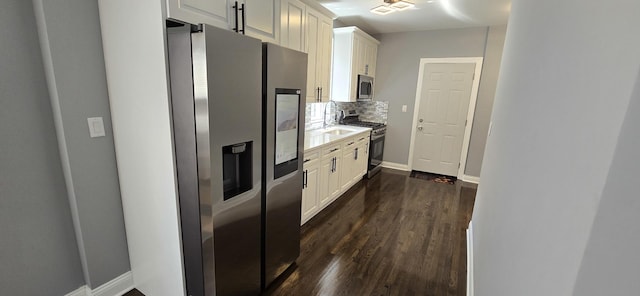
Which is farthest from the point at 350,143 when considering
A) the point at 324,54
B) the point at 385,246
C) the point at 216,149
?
the point at 216,149

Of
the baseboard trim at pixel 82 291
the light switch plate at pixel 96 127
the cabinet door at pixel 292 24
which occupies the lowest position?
the baseboard trim at pixel 82 291

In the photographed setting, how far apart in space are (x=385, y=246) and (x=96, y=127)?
2.48 metres

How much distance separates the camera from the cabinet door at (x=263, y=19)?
1883 millimetres

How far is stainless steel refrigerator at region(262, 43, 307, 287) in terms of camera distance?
1.71 m

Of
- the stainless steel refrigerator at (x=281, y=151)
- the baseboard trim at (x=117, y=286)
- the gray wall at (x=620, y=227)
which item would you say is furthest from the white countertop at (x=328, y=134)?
the gray wall at (x=620, y=227)

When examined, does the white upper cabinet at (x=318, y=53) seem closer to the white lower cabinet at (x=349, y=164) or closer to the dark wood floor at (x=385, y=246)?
the white lower cabinet at (x=349, y=164)

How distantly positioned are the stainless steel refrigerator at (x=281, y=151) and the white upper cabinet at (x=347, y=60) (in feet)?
7.64

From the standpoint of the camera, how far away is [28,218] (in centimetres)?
152

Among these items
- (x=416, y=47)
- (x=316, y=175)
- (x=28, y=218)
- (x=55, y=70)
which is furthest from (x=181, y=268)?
(x=416, y=47)

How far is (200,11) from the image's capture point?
5.03 ft

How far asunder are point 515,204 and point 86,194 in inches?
88.8

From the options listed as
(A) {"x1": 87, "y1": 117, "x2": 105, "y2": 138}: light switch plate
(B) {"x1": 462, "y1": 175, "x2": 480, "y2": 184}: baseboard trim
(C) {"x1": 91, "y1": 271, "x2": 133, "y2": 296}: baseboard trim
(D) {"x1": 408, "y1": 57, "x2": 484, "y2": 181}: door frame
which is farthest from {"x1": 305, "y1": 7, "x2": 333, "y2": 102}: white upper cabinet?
(B) {"x1": 462, "y1": 175, "x2": 480, "y2": 184}: baseboard trim

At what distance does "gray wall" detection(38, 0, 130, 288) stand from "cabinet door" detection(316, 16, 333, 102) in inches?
79.9

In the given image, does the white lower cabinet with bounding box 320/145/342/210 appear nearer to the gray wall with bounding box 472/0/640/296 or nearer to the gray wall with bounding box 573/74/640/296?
the gray wall with bounding box 472/0/640/296
